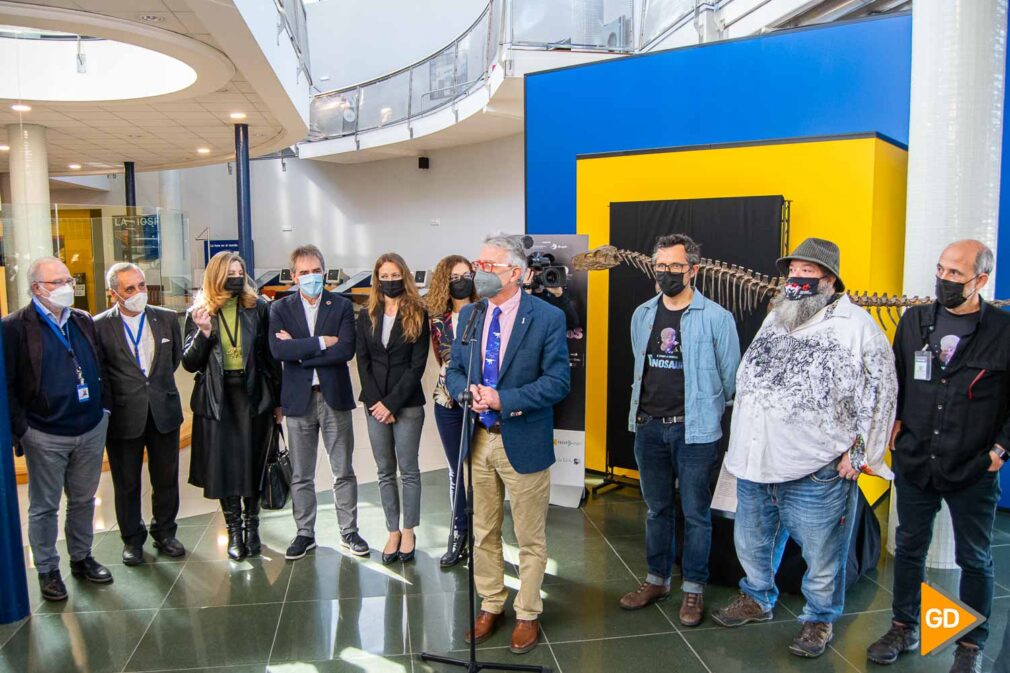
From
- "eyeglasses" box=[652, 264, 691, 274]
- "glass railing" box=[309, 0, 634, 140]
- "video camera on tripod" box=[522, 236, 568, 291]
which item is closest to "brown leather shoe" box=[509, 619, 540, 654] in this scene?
"eyeglasses" box=[652, 264, 691, 274]

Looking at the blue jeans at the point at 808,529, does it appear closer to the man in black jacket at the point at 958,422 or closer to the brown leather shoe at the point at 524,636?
the man in black jacket at the point at 958,422

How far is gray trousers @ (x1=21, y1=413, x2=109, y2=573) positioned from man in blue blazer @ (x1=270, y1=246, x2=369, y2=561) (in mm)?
997

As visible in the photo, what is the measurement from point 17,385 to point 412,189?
13425 mm

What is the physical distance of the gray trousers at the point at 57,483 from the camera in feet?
12.1

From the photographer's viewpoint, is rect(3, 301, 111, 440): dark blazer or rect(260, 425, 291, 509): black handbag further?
rect(260, 425, 291, 509): black handbag

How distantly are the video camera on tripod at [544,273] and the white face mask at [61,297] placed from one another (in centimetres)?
253

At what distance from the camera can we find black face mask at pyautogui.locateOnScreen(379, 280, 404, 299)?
156 inches

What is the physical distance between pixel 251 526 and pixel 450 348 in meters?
1.62

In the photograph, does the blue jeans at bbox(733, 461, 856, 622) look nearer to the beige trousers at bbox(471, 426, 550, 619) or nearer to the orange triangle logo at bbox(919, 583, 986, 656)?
the orange triangle logo at bbox(919, 583, 986, 656)

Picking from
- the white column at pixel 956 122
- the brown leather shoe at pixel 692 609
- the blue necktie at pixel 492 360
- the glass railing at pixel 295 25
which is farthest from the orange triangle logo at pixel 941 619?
the glass railing at pixel 295 25

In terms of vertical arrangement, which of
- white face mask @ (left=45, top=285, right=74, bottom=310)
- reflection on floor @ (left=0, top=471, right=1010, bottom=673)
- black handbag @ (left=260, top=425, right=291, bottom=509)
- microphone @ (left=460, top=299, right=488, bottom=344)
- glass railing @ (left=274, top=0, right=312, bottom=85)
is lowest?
reflection on floor @ (left=0, top=471, right=1010, bottom=673)

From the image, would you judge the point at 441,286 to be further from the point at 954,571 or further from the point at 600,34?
the point at 600,34

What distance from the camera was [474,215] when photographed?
15.2m

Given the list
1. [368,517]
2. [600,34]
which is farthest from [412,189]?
[368,517]
